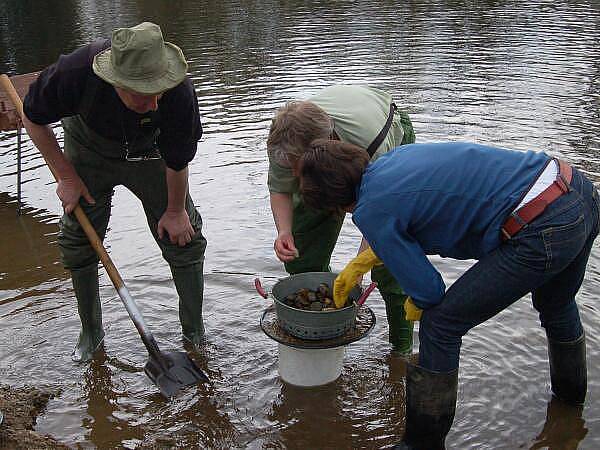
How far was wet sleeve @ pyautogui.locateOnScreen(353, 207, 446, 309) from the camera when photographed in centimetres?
304

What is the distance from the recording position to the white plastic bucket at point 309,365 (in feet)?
13.7

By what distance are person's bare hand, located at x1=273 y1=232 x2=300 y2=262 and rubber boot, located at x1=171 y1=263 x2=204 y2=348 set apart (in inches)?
33.4

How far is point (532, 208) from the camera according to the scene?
306 cm

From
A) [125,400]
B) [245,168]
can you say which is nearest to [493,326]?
[125,400]

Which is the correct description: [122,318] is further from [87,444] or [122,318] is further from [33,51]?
[33,51]

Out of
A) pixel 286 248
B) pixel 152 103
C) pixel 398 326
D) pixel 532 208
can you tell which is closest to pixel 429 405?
pixel 532 208

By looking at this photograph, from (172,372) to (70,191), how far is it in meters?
1.17

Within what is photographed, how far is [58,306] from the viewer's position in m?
5.43

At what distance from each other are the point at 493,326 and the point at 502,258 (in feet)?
6.27

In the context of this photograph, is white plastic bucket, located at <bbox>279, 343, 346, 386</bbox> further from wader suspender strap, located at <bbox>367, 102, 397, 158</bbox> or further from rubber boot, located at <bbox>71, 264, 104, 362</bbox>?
rubber boot, located at <bbox>71, 264, 104, 362</bbox>

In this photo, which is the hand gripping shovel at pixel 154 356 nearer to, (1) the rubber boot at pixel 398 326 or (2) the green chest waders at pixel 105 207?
(2) the green chest waders at pixel 105 207

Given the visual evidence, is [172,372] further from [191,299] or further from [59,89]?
[59,89]

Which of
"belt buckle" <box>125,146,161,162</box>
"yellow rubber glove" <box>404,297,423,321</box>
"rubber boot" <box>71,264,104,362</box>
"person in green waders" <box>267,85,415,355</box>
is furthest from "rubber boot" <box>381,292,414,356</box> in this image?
"rubber boot" <box>71,264,104,362</box>

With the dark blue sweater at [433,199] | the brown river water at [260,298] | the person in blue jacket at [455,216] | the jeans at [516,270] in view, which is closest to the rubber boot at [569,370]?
the brown river water at [260,298]
